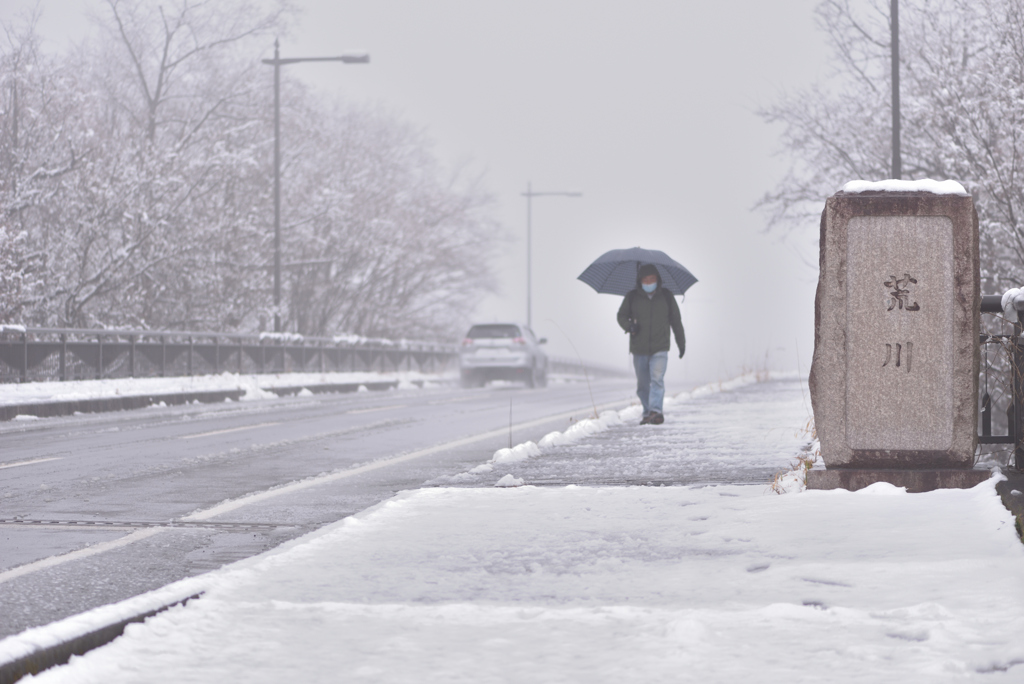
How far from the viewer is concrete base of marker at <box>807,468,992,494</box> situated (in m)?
7.36

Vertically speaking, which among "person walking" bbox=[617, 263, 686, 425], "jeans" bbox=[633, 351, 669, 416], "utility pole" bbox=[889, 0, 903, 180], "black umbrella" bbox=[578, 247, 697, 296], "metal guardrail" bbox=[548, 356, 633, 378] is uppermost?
"utility pole" bbox=[889, 0, 903, 180]

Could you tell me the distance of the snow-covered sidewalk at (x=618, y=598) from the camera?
434cm

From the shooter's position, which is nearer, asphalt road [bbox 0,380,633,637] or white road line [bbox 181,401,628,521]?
asphalt road [bbox 0,380,633,637]

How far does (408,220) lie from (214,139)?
10.6m

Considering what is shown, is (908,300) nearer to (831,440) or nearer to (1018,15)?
(831,440)

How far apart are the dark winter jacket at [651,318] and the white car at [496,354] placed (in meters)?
17.8

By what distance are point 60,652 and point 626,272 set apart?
458 inches

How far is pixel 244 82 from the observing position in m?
39.0

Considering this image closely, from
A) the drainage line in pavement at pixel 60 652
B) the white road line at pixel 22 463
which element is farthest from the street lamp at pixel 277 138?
the drainage line in pavement at pixel 60 652

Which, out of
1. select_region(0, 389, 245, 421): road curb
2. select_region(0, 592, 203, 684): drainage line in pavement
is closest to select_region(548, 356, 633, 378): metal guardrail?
select_region(0, 389, 245, 421): road curb

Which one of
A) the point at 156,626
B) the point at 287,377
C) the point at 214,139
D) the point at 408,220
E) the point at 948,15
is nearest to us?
the point at 156,626

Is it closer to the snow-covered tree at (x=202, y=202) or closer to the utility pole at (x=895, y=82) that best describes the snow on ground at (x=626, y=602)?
the utility pole at (x=895, y=82)

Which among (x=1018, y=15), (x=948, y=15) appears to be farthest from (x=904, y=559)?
(x=948, y=15)

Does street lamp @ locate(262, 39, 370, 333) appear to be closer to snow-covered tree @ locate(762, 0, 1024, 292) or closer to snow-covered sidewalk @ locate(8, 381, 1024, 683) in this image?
snow-covered tree @ locate(762, 0, 1024, 292)
